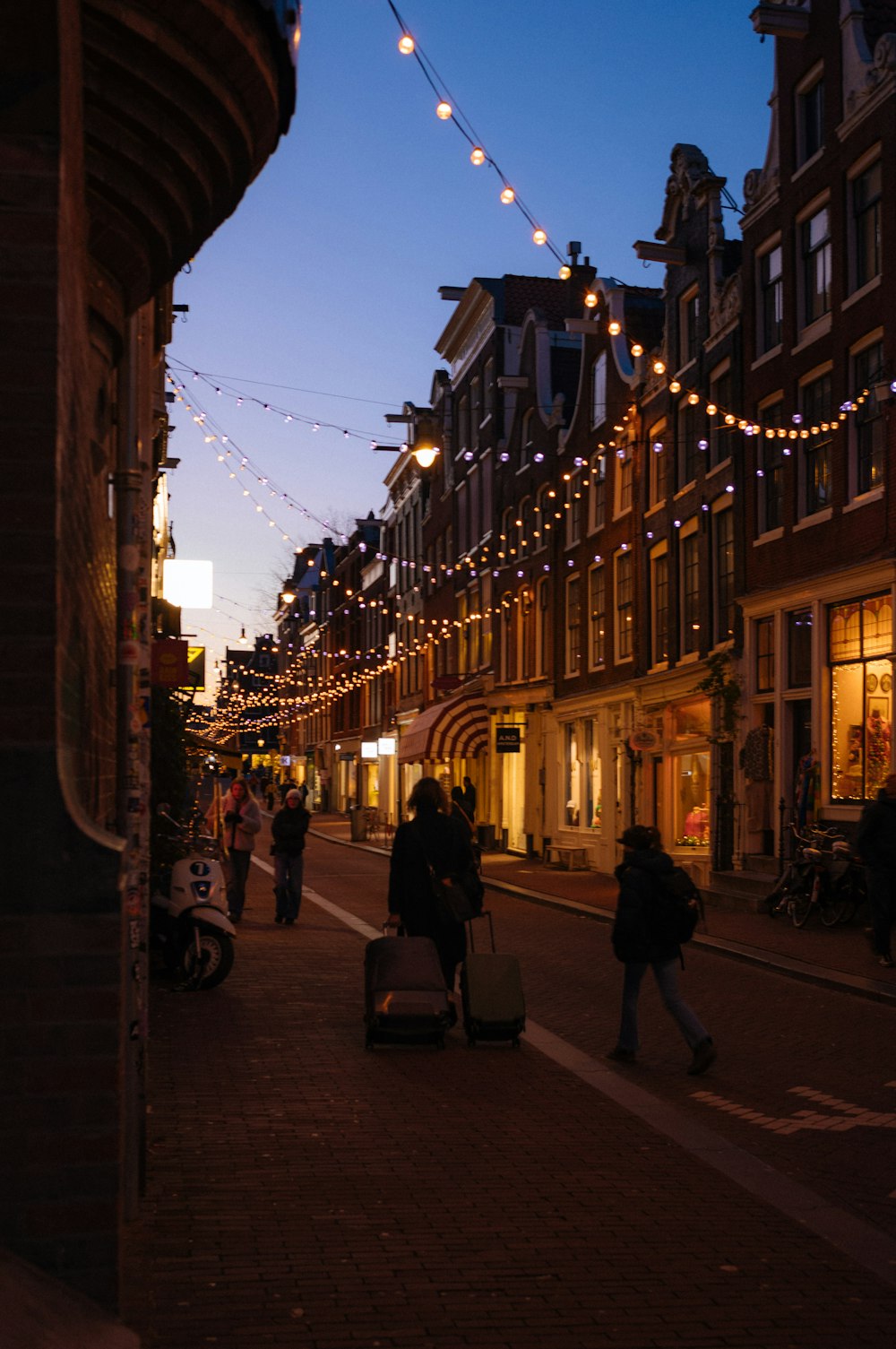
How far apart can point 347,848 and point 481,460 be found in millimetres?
11515

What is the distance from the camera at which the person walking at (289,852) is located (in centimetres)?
1856

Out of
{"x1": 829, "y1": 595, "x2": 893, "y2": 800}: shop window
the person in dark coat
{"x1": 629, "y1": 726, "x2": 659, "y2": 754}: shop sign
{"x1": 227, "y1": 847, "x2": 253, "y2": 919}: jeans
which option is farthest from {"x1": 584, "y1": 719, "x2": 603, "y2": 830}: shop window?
the person in dark coat

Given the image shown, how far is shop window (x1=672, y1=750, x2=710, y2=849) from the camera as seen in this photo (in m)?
25.9

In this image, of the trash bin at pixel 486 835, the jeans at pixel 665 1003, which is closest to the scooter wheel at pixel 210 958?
the jeans at pixel 665 1003

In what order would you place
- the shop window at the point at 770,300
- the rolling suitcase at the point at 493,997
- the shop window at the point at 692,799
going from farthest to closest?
1. the shop window at the point at 692,799
2. the shop window at the point at 770,300
3. the rolling suitcase at the point at 493,997

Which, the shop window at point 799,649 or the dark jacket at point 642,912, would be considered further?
the shop window at point 799,649

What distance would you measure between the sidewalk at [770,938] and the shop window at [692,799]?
1631 mm

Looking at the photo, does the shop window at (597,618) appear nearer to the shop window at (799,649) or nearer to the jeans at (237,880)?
the shop window at (799,649)

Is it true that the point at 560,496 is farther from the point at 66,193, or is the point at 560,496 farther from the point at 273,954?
the point at 66,193

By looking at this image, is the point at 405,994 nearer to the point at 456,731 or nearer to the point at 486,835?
the point at 486,835

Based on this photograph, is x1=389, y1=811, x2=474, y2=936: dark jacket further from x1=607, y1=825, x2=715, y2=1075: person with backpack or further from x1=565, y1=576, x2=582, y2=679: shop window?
x1=565, y1=576, x2=582, y2=679: shop window

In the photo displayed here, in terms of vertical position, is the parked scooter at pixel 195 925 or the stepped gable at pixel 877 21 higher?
the stepped gable at pixel 877 21

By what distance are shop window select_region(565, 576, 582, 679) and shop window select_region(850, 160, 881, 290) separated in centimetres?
1367

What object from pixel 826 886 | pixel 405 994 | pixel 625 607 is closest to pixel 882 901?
pixel 826 886
